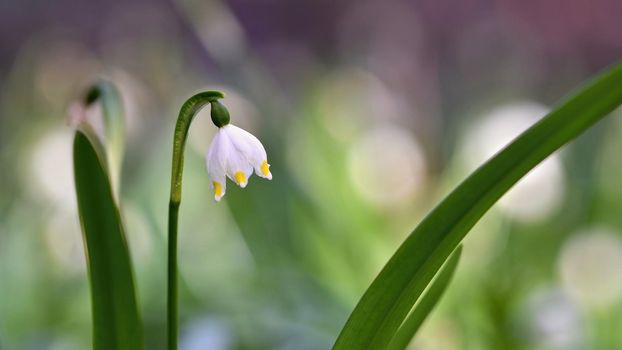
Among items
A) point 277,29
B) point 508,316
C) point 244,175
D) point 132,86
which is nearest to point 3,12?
point 277,29

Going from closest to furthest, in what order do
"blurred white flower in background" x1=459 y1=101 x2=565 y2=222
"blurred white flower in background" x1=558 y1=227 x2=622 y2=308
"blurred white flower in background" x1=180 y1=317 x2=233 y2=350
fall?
"blurred white flower in background" x1=180 y1=317 x2=233 y2=350 → "blurred white flower in background" x1=558 y1=227 x2=622 y2=308 → "blurred white flower in background" x1=459 y1=101 x2=565 y2=222

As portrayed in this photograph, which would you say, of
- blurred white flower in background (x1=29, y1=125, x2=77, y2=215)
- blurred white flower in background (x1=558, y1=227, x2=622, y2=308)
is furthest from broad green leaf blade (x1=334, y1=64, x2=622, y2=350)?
blurred white flower in background (x1=29, y1=125, x2=77, y2=215)

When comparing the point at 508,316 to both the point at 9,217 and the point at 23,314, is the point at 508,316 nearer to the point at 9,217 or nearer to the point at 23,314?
the point at 23,314

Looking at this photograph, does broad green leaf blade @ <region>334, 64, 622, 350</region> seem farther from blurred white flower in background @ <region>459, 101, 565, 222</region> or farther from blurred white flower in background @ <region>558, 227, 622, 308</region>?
blurred white flower in background @ <region>459, 101, 565, 222</region>

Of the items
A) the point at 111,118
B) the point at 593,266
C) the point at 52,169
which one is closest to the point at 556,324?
the point at 593,266

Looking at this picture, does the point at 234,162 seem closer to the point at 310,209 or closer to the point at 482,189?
the point at 482,189
